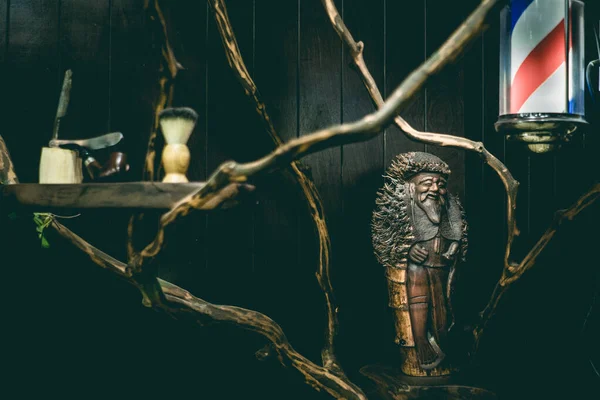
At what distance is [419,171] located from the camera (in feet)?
4.63

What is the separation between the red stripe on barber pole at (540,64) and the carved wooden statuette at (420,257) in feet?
0.92

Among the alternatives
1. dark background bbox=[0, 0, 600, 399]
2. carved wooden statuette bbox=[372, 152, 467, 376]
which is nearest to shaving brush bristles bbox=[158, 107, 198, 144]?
dark background bbox=[0, 0, 600, 399]

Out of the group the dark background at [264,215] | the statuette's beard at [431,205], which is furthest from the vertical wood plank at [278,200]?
the statuette's beard at [431,205]

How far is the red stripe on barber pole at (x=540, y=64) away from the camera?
120 centimetres

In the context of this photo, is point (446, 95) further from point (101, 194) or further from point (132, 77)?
point (101, 194)

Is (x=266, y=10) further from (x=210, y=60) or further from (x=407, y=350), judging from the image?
(x=407, y=350)

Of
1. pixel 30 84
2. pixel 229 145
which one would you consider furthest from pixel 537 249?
pixel 30 84

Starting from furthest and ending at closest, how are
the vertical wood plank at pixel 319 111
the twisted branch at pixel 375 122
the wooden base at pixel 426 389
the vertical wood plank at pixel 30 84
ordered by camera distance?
the vertical wood plank at pixel 319 111 → the vertical wood plank at pixel 30 84 → the wooden base at pixel 426 389 → the twisted branch at pixel 375 122

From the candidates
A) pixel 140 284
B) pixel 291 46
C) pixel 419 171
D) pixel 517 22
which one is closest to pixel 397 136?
pixel 419 171

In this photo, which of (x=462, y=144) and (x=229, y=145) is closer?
(x=462, y=144)

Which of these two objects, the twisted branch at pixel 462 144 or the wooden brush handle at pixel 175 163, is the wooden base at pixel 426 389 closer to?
the twisted branch at pixel 462 144

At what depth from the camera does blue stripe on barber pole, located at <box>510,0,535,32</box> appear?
124 centimetres

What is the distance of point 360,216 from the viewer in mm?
1668

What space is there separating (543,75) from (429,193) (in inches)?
15.0
